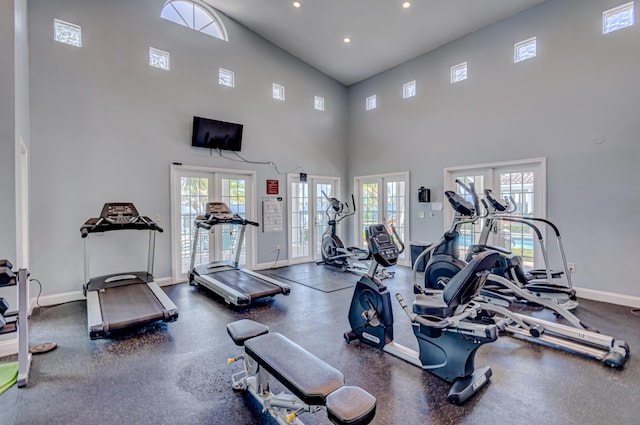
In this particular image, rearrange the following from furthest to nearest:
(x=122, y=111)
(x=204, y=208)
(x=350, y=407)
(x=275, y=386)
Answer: (x=204, y=208)
(x=122, y=111)
(x=275, y=386)
(x=350, y=407)

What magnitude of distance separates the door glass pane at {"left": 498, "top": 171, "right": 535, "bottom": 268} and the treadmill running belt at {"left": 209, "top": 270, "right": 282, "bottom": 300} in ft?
13.3

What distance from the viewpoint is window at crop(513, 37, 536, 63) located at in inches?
206

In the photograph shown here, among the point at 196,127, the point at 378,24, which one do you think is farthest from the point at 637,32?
the point at 196,127

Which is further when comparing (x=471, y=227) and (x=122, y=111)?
(x=471, y=227)

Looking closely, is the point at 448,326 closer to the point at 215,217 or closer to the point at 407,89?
the point at 215,217

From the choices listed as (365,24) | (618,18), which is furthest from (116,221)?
(618,18)

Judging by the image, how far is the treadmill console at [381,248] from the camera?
308 cm

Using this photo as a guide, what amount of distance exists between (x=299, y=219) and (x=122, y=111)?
160 inches

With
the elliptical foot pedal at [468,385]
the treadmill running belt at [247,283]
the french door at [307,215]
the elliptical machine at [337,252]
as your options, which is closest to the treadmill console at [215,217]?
the treadmill running belt at [247,283]

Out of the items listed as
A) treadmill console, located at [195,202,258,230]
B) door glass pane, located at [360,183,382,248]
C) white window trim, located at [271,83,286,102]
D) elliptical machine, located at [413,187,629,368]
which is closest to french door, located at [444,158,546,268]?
elliptical machine, located at [413,187,629,368]

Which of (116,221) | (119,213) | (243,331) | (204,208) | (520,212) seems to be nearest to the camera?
(243,331)

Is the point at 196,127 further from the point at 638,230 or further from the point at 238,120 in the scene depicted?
the point at 638,230

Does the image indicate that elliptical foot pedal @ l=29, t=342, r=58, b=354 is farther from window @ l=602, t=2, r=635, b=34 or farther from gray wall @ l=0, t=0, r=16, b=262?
window @ l=602, t=2, r=635, b=34

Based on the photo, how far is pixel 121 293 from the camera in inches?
174
